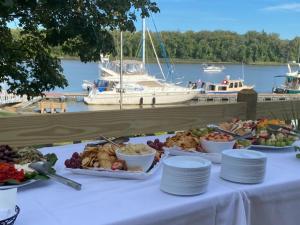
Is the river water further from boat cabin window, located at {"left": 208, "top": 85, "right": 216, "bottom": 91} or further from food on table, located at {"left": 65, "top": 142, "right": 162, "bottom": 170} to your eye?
food on table, located at {"left": 65, "top": 142, "right": 162, "bottom": 170}

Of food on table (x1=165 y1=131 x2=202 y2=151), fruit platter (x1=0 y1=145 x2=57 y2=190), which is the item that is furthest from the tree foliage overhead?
fruit platter (x1=0 y1=145 x2=57 y2=190)

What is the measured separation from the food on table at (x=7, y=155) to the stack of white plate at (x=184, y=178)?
0.61 metres

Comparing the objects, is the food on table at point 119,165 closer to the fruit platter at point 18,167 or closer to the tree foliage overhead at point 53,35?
the fruit platter at point 18,167

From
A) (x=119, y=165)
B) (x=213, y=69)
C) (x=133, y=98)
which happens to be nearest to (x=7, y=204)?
(x=119, y=165)

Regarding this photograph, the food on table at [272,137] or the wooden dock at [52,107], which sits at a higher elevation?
the food on table at [272,137]

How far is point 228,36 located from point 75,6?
45.2m

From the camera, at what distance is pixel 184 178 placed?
138 centimetres

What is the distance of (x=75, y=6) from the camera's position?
517cm

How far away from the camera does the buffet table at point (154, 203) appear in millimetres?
1197

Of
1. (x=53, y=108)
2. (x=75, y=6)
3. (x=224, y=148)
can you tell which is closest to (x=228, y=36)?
(x=53, y=108)

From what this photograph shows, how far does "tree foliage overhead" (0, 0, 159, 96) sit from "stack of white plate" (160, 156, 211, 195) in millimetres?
3961

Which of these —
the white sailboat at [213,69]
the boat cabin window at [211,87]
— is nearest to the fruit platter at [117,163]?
the boat cabin window at [211,87]

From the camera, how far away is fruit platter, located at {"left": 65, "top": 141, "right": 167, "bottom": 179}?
154cm

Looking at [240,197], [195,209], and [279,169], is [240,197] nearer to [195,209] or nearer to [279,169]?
[195,209]
